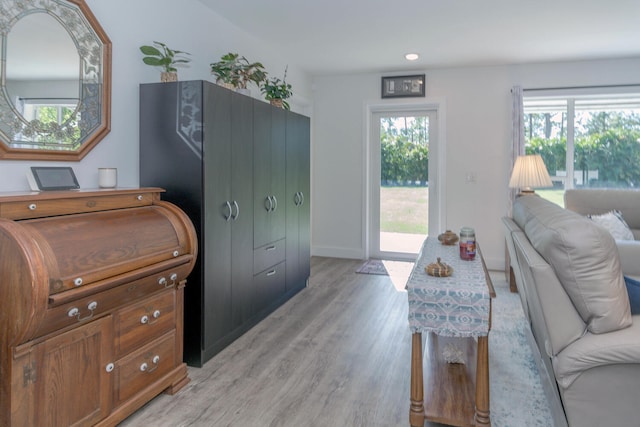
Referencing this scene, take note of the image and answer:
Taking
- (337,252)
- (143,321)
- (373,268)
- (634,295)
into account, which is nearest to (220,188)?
(143,321)

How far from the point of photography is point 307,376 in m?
2.49

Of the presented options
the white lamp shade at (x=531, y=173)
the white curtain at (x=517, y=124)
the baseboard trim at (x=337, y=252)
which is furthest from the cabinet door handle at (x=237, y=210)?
the white curtain at (x=517, y=124)

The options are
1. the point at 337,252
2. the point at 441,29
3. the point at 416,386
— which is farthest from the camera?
the point at 337,252

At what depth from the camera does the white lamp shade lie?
419 centimetres

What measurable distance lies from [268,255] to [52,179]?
174 cm

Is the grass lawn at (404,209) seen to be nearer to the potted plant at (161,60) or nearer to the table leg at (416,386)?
the potted plant at (161,60)

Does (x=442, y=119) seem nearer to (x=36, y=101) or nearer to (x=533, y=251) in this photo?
(x=533, y=251)

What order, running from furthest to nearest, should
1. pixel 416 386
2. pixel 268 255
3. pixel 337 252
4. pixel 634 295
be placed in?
pixel 337 252 → pixel 268 255 → pixel 416 386 → pixel 634 295

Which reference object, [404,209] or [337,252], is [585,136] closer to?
[404,209]

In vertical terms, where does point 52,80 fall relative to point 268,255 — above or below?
above

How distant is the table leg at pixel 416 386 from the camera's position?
6.23 ft

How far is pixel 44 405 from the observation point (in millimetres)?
1569

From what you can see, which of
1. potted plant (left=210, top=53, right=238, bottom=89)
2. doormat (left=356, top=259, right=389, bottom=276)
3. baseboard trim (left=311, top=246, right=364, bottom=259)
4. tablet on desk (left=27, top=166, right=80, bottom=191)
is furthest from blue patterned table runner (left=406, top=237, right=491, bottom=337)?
baseboard trim (left=311, top=246, right=364, bottom=259)

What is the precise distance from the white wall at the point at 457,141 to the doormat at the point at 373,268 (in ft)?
0.89
